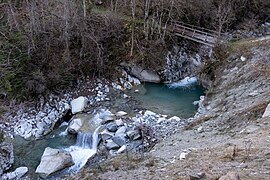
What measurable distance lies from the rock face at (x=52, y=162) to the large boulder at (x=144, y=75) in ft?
28.2

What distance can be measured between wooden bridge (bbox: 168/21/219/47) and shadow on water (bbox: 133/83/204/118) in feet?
10.5

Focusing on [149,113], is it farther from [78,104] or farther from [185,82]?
[185,82]

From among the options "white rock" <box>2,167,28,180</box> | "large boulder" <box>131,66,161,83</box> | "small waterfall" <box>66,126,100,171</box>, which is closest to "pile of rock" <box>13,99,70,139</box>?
"small waterfall" <box>66,126,100,171</box>

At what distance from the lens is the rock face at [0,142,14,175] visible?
12.8m

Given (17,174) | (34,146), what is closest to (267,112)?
(17,174)

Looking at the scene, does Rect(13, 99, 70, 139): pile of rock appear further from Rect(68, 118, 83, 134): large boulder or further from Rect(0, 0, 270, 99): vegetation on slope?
Rect(68, 118, 83, 134): large boulder

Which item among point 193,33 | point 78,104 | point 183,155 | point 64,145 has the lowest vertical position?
point 64,145

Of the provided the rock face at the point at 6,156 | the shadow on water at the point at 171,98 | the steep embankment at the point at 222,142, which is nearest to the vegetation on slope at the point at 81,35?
the shadow on water at the point at 171,98

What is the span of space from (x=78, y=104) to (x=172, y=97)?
17.1ft

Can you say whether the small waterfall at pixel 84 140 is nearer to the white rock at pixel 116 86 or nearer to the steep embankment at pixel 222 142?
the steep embankment at pixel 222 142

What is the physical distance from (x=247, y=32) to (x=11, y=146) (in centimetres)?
1853

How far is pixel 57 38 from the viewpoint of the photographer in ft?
62.6

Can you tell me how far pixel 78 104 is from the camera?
17.0m

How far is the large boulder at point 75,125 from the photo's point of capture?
14.9 m
